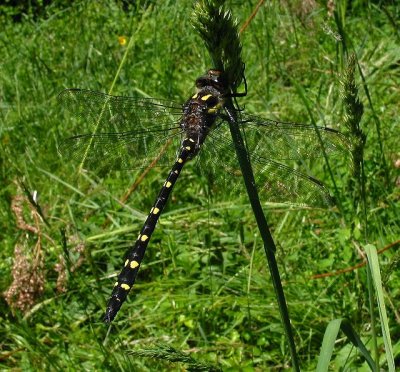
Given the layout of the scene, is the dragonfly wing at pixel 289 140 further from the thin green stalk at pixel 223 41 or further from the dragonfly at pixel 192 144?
the thin green stalk at pixel 223 41

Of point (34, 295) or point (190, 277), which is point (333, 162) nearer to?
point (190, 277)

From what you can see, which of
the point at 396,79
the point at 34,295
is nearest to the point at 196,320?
the point at 34,295

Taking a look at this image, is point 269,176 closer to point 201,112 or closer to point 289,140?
point 289,140

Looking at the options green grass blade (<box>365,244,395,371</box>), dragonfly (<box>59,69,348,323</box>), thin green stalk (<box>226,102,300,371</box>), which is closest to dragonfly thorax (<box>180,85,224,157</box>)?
dragonfly (<box>59,69,348,323</box>)

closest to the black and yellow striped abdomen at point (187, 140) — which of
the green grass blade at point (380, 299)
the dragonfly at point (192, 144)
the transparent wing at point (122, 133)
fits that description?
the dragonfly at point (192, 144)

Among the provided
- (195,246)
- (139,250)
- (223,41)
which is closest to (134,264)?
(139,250)

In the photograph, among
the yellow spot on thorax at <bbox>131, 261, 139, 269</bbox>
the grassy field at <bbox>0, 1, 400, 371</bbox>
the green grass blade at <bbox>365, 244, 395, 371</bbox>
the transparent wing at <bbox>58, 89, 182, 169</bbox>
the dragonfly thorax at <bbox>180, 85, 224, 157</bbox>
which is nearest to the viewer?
the green grass blade at <bbox>365, 244, 395, 371</bbox>

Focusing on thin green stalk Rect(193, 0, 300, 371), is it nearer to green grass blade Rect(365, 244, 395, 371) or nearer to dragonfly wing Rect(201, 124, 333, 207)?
green grass blade Rect(365, 244, 395, 371)
